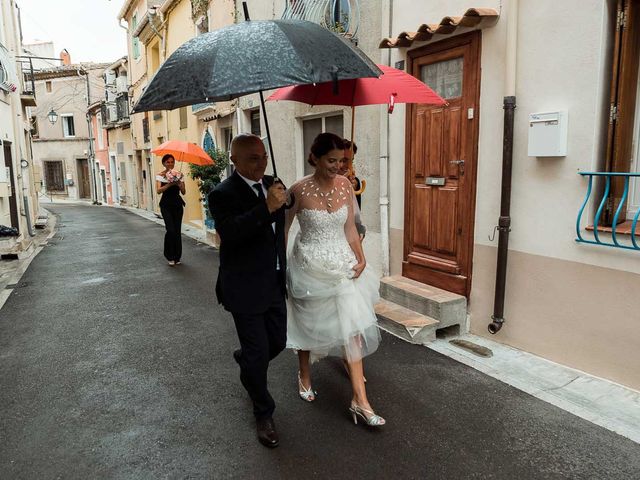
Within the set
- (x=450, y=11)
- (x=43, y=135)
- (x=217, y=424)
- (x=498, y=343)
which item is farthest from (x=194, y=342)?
(x=43, y=135)

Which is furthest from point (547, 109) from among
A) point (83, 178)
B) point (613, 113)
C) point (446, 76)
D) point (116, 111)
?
point (83, 178)

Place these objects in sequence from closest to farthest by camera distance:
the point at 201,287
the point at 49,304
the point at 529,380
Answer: the point at 529,380
the point at 49,304
the point at 201,287

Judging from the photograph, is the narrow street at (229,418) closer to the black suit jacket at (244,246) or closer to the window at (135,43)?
the black suit jacket at (244,246)

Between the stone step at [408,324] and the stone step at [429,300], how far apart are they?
7cm

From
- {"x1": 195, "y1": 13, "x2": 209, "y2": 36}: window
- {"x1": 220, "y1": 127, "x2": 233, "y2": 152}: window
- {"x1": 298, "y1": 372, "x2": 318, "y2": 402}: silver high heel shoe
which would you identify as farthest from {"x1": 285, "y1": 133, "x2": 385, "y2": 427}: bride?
{"x1": 195, "y1": 13, "x2": 209, "y2": 36}: window

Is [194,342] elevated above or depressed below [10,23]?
below

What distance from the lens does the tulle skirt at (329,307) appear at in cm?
330

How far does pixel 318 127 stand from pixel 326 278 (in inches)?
215

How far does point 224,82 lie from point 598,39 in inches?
117

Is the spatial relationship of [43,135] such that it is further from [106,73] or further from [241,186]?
[241,186]

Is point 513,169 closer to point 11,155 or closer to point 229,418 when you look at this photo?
point 229,418

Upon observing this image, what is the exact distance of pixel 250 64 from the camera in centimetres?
234

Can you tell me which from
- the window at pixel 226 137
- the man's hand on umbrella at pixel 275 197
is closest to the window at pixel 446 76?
the man's hand on umbrella at pixel 275 197

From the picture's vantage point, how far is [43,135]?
120ft
